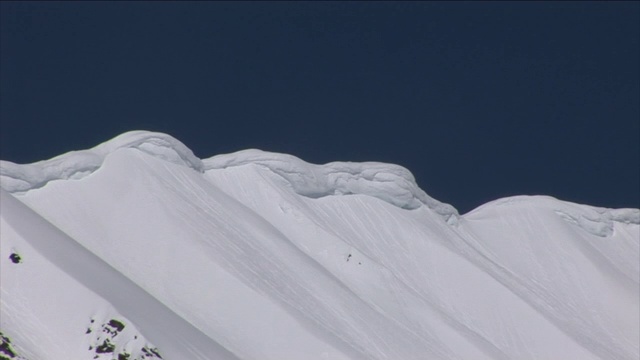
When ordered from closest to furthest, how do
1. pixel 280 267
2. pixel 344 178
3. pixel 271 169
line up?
pixel 280 267
pixel 271 169
pixel 344 178

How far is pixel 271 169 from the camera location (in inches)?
2361

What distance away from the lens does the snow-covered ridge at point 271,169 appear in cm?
5366

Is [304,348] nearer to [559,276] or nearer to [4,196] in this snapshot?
[4,196]

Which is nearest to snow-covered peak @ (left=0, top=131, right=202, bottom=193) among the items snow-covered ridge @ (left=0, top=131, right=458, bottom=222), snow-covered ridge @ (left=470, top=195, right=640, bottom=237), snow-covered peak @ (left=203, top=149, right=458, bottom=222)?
snow-covered ridge @ (left=0, top=131, right=458, bottom=222)

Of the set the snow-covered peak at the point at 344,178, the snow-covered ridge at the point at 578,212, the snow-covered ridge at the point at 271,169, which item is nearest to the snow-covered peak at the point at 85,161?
the snow-covered ridge at the point at 271,169

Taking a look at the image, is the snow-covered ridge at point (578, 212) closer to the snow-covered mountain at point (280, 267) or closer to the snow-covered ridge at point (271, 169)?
the snow-covered mountain at point (280, 267)

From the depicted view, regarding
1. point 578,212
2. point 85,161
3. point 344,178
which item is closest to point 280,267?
point 85,161

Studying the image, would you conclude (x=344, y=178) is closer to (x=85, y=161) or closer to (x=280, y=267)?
(x=280, y=267)

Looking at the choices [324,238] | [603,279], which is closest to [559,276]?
[603,279]

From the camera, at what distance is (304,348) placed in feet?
156

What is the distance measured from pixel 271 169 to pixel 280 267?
798 centimetres

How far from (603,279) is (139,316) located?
23.9 m

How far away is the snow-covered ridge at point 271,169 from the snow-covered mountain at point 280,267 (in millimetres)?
74

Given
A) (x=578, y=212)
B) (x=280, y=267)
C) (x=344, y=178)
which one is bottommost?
(x=280, y=267)
